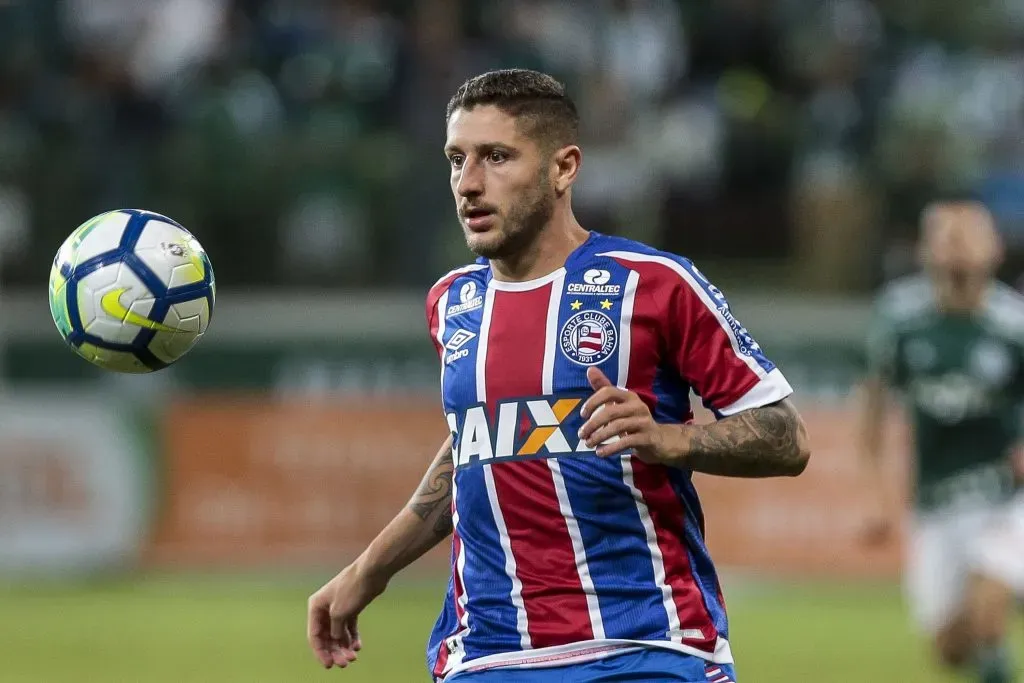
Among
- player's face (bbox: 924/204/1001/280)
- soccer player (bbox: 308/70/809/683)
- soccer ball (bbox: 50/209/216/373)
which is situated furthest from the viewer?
player's face (bbox: 924/204/1001/280)

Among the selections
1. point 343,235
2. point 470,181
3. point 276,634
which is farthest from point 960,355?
point 343,235

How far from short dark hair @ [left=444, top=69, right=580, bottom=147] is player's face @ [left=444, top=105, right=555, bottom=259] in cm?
3

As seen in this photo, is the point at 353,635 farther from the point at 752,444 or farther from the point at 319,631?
the point at 752,444

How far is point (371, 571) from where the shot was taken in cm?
429

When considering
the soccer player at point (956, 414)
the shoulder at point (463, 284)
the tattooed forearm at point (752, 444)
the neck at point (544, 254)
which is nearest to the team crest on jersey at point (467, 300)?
the shoulder at point (463, 284)

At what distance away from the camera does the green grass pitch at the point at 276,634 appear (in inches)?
369

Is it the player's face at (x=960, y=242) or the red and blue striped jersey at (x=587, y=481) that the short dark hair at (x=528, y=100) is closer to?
the red and blue striped jersey at (x=587, y=481)

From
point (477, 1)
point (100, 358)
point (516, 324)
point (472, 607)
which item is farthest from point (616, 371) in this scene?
point (477, 1)

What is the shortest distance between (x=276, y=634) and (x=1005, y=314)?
203 inches

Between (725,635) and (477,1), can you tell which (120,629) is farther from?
(725,635)

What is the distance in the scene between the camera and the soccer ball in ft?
13.8

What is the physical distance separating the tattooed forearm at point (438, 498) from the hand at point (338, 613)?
0.22 metres

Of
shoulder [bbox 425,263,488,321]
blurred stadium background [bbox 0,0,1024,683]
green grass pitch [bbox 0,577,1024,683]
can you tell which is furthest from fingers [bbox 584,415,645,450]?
blurred stadium background [bbox 0,0,1024,683]

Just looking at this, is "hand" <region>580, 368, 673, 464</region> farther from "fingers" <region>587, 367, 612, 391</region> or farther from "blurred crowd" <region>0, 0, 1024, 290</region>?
"blurred crowd" <region>0, 0, 1024, 290</region>
